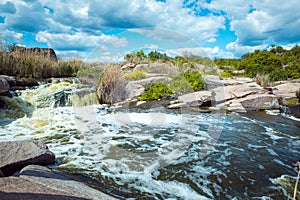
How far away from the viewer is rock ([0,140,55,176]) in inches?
124

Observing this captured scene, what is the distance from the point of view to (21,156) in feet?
11.0

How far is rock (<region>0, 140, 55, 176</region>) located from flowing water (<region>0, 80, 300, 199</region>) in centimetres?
35

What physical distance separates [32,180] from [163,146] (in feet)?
9.88

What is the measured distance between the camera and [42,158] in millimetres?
3605

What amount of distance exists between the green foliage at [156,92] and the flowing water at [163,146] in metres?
1.49

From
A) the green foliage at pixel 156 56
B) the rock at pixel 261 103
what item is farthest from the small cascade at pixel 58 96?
the rock at pixel 261 103

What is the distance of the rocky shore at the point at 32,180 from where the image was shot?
80.7 inches

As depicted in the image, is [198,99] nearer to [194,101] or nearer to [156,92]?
[194,101]

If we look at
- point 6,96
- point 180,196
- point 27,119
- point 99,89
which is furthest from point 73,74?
point 180,196

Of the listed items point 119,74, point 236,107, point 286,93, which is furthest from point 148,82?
point 286,93

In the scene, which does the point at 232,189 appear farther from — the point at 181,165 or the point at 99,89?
the point at 99,89

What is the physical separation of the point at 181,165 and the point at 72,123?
4.19 meters

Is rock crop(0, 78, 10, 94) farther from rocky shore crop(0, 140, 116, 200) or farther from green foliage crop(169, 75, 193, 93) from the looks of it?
green foliage crop(169, 75, 193, 93)

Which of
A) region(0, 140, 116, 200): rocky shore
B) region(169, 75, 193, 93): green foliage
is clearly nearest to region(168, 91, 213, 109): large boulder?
region(169, 75, 193, 93): green foliage
